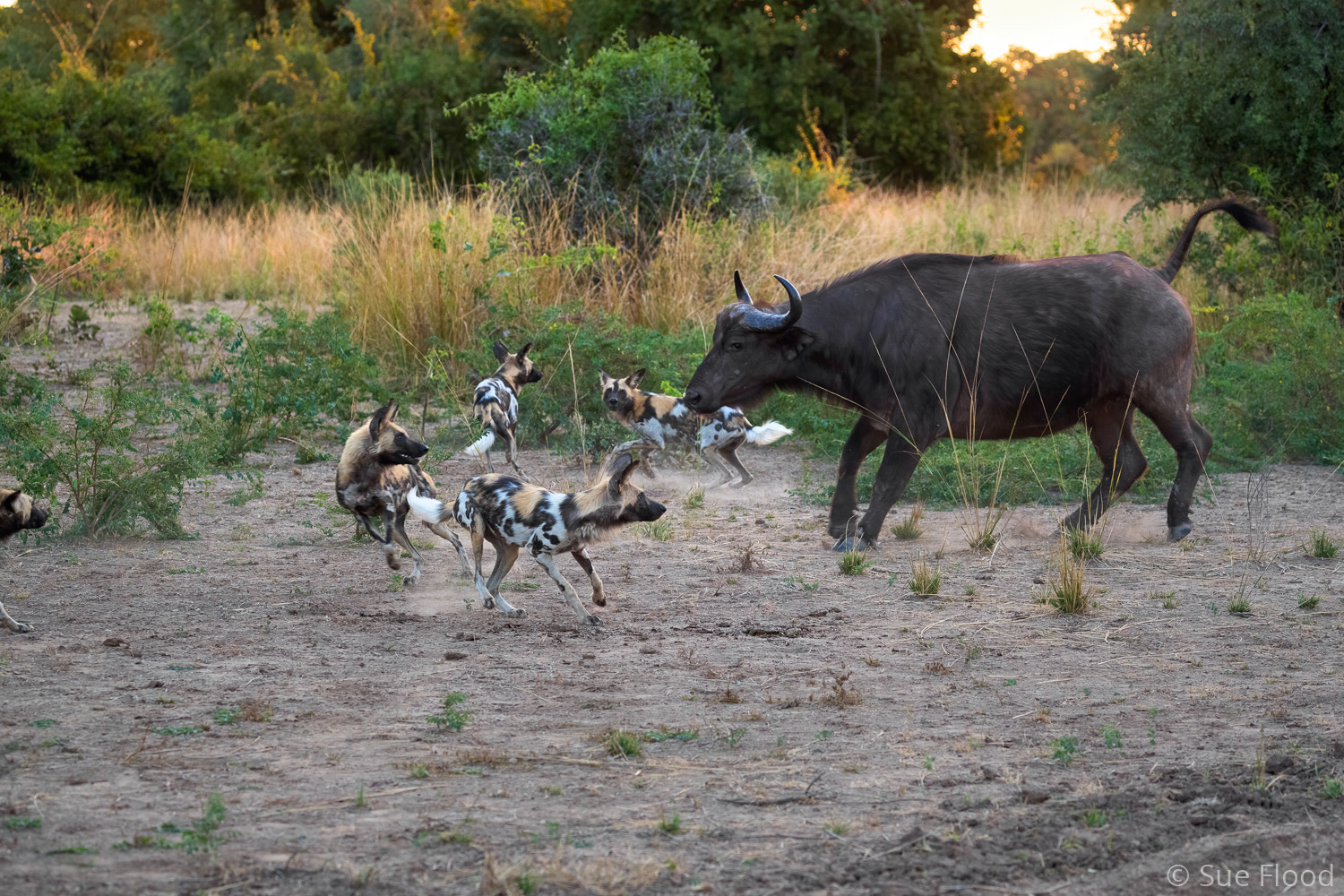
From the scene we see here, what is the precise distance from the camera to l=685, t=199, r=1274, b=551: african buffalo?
817 centimetres

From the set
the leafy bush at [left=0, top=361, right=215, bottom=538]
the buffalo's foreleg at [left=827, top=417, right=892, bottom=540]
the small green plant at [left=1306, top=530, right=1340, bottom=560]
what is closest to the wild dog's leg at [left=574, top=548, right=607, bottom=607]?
the buffalo's foreleg at [left=827, top=417, right=892, bottom=540]

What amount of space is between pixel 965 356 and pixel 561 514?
3044 mm

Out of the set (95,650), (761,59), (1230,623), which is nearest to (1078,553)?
(1230,623)

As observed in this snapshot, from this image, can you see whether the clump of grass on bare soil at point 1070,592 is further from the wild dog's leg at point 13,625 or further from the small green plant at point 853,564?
the wild dog's leg at point 13,625

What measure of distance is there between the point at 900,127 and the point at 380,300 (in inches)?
681

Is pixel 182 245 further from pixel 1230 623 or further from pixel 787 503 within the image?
pixel 1230 623

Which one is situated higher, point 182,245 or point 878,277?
point 878,277

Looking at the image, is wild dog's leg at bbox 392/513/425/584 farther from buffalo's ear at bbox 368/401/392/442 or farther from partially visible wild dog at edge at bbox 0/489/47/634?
partially visible wild dog at edge at bbox 0/489/47/634

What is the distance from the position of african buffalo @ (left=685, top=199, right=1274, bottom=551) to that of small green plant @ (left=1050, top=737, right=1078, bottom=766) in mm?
3369

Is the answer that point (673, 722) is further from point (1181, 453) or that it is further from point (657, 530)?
point (1181, 453)

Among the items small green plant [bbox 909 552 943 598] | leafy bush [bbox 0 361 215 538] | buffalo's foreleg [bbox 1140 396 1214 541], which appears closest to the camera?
small green plant [bbox 909 552 943 598]

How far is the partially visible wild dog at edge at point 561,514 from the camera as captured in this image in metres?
6.46

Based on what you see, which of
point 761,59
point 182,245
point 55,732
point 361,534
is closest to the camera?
point 55,732

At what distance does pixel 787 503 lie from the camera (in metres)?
9.68
